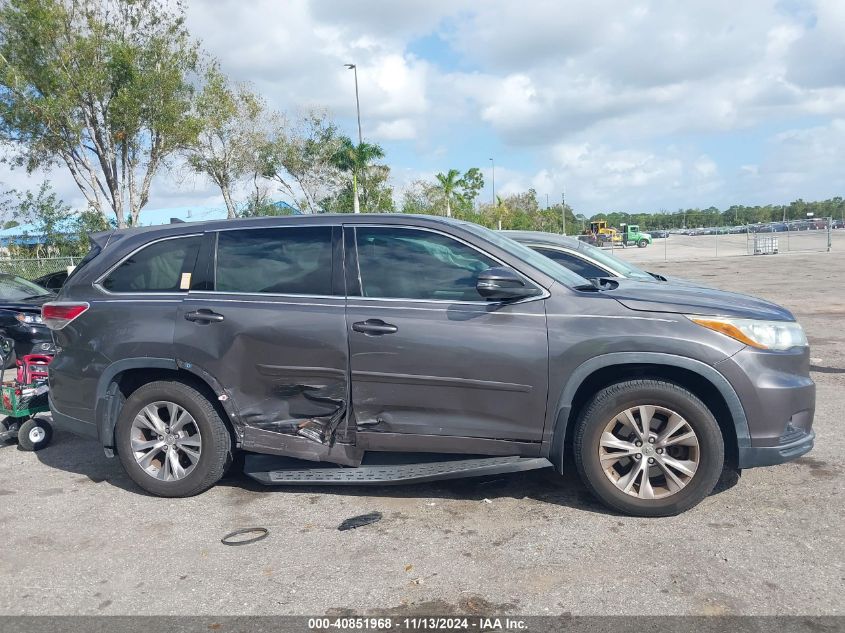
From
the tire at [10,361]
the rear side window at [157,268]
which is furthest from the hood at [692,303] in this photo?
the tire at [10,361]

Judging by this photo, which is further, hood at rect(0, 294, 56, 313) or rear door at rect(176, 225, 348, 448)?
hood at rect(0, 294, 56, 313)

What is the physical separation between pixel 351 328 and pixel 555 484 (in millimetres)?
1832

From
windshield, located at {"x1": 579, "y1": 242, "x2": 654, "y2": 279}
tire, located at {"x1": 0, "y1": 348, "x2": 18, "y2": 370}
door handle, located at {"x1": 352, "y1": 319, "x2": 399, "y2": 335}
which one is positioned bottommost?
tire, located at {"x1": 0, "y1": 348, "x2": 18, "y2": 370}

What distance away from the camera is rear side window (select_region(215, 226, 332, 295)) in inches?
189

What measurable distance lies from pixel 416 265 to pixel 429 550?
1795mm

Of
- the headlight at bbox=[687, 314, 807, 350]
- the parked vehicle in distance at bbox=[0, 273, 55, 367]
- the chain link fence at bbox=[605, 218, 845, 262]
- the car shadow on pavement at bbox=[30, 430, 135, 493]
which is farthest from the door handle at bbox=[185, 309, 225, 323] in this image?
the chain link fence at bbox=[605, 218, 845, 262]

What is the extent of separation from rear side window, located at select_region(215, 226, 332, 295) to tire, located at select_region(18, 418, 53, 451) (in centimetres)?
268

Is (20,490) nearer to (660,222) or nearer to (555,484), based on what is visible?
(555,484)

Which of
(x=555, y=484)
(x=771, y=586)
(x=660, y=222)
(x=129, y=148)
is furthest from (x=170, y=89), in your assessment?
(x=660, y=222)

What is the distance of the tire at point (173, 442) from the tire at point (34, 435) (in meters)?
1.80

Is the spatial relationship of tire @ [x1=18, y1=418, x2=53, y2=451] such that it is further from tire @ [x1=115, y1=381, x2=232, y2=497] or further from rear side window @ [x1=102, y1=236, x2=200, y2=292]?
rear side window @ [x1=102, y1=236, x2=200, y2=292]

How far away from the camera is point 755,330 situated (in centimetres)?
423

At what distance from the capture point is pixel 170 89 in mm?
21062

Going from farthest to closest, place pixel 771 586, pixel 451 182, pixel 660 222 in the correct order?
1. pixel 660 222
2. pixel 451 182
3. pixel 771 586
